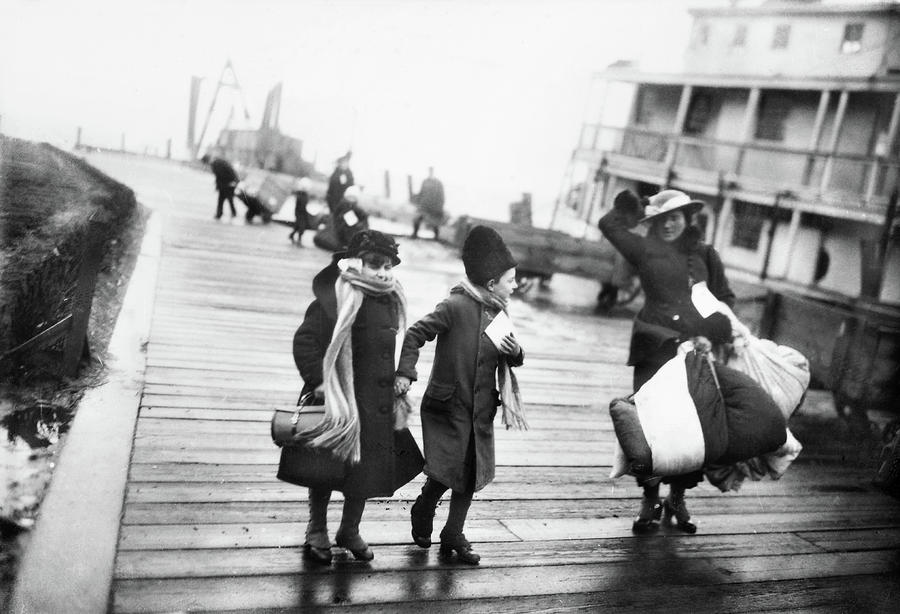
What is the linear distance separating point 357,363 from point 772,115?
18577 mm

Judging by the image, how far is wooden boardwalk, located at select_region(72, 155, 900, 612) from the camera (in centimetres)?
282

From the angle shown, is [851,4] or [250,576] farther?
[851,4]

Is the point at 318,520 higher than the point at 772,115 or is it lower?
lower

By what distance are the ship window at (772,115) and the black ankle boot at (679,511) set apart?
1688 centimetres

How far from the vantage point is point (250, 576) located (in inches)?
109

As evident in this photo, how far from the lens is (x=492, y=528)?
3549mm

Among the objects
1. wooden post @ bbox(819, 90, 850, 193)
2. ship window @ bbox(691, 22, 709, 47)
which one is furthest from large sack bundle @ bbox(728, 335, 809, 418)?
ship window @ bbox(691, 22, 709, 47)

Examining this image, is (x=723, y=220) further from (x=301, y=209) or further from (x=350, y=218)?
(x=350, y=218)

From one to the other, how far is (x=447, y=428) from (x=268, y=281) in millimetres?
6369

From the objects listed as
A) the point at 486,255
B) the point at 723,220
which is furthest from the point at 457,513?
the point at 723,220

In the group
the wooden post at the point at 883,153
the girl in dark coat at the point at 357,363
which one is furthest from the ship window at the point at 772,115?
the girl in dark coat at the point at 357,363

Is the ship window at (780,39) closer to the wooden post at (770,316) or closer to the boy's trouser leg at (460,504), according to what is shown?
the wooden post at (770,316)

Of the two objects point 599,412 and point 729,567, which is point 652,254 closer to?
point 729,567

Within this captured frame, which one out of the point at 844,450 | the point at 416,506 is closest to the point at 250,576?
the point at 416,506
